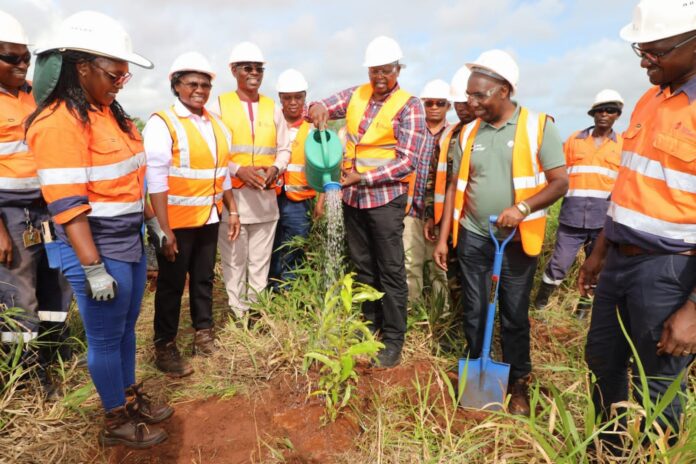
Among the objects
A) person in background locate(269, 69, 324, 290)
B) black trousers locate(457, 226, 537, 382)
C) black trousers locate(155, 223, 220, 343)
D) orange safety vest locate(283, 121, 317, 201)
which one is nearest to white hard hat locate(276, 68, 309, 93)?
person in background locate(269, 69, 324, 290)

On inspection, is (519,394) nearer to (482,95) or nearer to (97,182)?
(482,95)

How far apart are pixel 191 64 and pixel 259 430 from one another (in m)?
2.26

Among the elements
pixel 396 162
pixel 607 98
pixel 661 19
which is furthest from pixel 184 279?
pixel 607 98

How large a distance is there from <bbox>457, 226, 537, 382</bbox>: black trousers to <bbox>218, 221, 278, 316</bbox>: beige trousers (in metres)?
1.60

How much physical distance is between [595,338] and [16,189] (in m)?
3.13

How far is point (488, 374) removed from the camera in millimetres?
2498

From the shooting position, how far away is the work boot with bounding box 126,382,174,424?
2293mm

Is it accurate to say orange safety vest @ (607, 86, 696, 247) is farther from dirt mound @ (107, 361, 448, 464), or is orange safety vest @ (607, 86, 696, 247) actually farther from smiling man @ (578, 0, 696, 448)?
dirt mound @ (107, 361, 448, 464)

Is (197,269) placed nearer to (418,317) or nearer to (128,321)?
(128,321)

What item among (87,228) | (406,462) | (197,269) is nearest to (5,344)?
(197,269)

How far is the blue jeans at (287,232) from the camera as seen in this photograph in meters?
3.75

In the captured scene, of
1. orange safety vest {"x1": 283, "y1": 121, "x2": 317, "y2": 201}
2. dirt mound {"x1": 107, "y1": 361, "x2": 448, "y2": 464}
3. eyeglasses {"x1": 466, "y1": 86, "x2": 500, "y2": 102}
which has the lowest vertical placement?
dirt mound {"x1": 107, "y1": 361, "x2": 448, "y2": 464}

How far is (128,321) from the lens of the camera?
220 cm

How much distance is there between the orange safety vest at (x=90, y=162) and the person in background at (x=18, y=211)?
2.38ft
